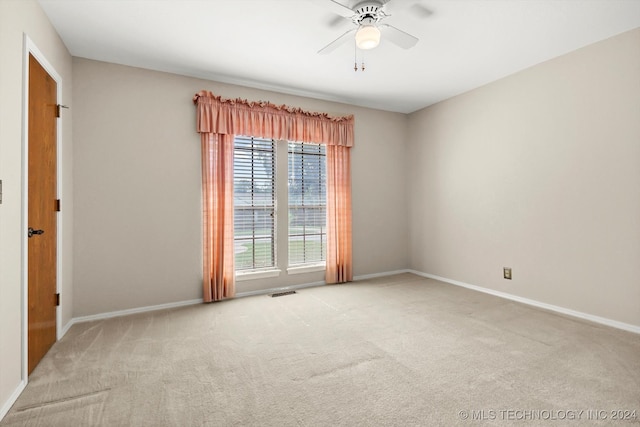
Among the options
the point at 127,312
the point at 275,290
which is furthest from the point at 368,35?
the point at 127,312

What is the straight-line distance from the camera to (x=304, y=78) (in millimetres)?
3924

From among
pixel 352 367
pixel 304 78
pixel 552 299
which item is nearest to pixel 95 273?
pixel 352 367

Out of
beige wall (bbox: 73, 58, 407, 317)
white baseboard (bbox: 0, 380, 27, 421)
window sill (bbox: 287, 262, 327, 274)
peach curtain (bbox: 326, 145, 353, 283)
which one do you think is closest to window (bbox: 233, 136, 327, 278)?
window sill (bbox: 287, 262, 327, 274)

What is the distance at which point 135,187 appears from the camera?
11.3ft

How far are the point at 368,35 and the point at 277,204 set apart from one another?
247 cm

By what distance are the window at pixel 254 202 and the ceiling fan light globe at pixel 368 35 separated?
2.14 metres

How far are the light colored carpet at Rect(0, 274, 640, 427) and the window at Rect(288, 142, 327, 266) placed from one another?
1.21 m

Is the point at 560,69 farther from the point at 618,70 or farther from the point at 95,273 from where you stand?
the point at 95,273

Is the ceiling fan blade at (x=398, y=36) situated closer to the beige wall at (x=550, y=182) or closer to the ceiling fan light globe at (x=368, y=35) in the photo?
the ceiling fan light globe at (x=368, y=35)

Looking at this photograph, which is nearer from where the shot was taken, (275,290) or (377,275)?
(275,290)

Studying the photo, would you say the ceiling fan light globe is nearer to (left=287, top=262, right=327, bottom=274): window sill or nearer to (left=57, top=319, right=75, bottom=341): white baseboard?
(left=287, top=262, right=327, bottom=274): window sill

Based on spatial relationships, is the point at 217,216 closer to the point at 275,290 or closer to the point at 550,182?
the point at 275,290

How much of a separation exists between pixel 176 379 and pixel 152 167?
93.0 inches

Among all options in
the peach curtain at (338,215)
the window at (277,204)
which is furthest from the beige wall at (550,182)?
the window at (277,204)
